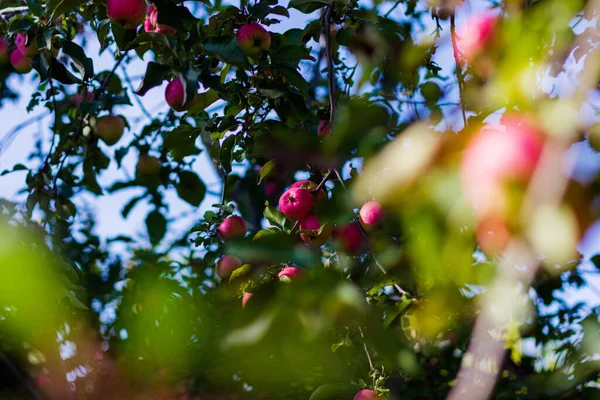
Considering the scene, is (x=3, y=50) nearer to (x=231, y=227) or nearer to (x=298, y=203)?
(x=231, y=227)

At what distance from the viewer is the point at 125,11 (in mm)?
1576

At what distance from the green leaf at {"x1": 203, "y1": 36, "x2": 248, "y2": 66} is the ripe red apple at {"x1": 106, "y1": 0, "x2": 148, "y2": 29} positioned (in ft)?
1.12

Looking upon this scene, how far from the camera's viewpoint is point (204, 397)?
2.78 m

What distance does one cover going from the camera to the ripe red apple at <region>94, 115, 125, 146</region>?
2.54 meters

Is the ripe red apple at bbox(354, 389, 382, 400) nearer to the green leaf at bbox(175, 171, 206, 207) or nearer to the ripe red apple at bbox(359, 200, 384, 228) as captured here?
the ripe red apple at bbox(359, 200, 384, 228)

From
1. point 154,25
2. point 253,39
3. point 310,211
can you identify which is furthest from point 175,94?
point 310,211

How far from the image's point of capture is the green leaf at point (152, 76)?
1.37m

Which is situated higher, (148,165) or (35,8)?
(148,165)

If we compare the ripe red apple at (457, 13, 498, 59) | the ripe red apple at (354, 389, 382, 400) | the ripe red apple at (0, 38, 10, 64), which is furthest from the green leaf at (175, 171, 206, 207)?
the ripe red apple at (457, 13, 498, 59)

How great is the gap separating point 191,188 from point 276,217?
1183 mm

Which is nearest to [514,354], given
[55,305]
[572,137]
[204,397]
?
[204,397]

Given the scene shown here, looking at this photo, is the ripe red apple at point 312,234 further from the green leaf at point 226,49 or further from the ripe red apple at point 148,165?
the ripe red apple at point 148,165

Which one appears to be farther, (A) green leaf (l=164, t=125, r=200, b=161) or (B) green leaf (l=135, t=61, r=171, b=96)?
(A) green leaf (l=164, t=125, r=200, b=161)

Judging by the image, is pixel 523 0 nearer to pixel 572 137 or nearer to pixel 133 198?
pixel 572 137
